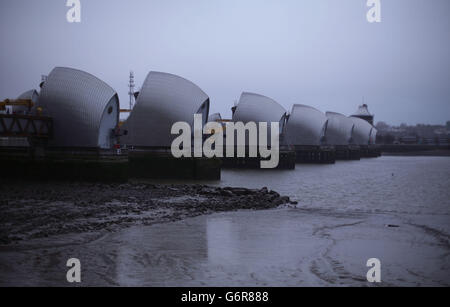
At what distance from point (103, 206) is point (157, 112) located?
21.4 metres

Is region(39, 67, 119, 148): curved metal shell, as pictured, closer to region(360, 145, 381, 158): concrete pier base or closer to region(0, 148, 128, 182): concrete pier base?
region(0, 148, 128, 182): concrete pier base

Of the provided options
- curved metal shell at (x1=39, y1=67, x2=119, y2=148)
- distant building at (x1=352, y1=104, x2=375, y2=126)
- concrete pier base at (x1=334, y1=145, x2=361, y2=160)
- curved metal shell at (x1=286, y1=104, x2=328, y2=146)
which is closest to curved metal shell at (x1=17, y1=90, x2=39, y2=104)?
curved metal shell at (x1=39, y1=67, x2=119, y2=148)

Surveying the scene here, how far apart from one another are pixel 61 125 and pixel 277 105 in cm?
3039

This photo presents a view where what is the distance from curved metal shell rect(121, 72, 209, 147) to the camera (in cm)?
3800

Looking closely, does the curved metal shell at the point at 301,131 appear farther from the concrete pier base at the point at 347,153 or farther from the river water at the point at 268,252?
the river water at the point at 268,252

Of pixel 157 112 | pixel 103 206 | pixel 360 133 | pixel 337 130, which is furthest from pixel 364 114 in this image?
pixel 103 206

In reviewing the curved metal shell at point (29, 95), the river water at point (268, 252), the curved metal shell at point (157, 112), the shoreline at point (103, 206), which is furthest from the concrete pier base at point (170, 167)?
the curved metal shell at point (29, 95)

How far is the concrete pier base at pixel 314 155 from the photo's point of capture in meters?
69.6

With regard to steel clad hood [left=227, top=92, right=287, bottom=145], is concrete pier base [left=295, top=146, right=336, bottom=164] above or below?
below

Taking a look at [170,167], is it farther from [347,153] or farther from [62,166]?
[347,153]

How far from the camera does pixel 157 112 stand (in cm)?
3809

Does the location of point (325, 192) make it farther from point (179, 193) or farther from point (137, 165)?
point (137, 165)

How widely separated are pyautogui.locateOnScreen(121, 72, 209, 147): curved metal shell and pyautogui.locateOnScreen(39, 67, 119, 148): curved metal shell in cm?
582
